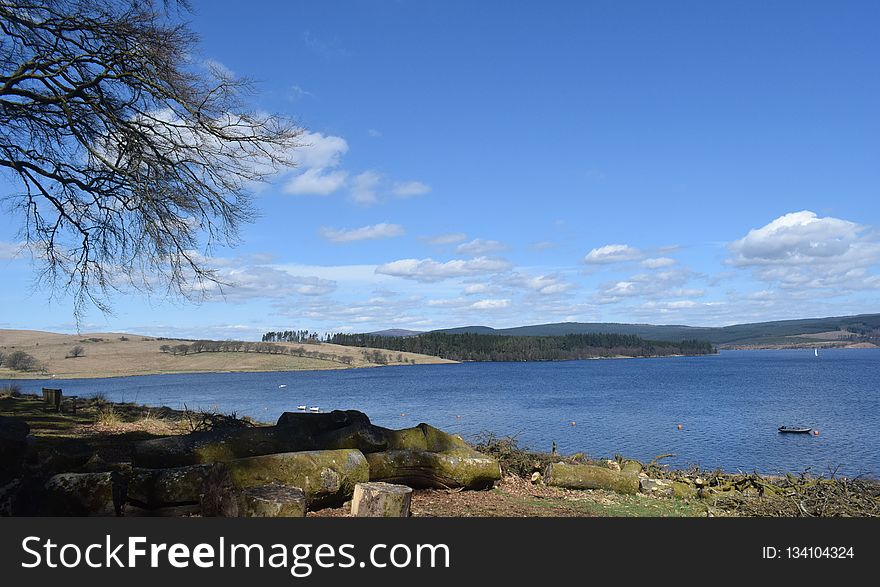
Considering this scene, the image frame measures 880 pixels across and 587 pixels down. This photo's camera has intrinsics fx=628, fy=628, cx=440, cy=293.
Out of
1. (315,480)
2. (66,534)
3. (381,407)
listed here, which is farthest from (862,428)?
(66,534)

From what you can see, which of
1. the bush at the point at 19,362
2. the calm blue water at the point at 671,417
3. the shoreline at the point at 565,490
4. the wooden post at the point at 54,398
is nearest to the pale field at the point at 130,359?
the bush at the point at 19,362

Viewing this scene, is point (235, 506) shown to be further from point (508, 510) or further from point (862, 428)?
point (862, 428)

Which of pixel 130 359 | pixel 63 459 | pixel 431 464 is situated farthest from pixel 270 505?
pixel 130 359

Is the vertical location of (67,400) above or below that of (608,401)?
above

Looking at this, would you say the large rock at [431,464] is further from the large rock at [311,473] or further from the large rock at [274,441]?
the large rock at [311,473]

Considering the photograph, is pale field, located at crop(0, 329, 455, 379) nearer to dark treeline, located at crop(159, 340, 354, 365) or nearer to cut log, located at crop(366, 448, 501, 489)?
dark treeline, located at crop(159, 340, 354, 365)

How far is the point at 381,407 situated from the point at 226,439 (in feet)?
150

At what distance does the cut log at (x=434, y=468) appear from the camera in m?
9.98

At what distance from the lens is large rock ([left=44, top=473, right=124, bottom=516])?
22.3ft

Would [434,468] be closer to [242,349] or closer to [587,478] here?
[587,478]

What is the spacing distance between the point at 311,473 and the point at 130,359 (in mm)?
146054

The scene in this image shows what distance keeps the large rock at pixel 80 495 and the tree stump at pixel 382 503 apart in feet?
9.08

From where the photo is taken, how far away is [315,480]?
8.43 metres

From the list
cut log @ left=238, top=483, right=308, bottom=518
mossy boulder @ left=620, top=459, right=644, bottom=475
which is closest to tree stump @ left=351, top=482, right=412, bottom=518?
cut log @ left=238, top=483, right=308, bottom=518
